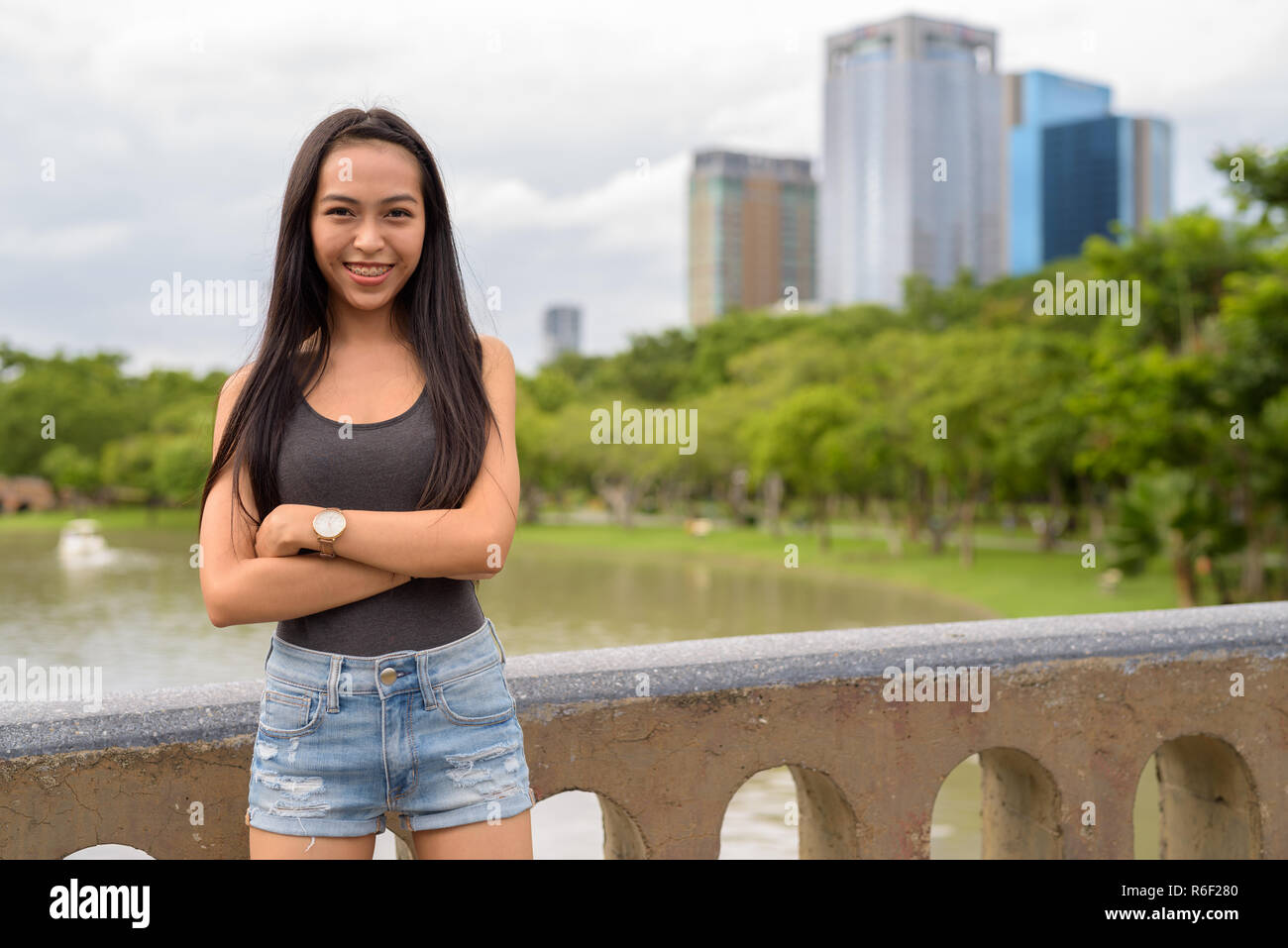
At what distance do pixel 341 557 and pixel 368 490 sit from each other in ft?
0.36

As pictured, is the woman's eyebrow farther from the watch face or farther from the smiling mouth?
the watch face

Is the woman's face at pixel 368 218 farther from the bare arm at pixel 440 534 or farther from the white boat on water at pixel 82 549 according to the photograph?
the white boat on water at pixel 82 549

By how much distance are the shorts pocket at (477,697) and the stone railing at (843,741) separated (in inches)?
19.2

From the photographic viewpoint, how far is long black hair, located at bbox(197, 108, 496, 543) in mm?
1712

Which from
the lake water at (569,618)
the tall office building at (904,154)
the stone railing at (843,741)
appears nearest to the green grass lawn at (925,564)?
the lake water at (569,618)

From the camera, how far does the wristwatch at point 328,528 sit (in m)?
1.62

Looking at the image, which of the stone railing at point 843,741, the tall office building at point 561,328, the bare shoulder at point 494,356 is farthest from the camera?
the tall office building at point 561,328

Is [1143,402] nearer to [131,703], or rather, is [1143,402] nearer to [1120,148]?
[131,703]

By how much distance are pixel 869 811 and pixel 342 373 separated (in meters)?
1.40

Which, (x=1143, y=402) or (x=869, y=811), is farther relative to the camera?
(x=1143, y=402)

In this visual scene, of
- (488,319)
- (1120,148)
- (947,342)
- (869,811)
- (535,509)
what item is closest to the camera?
(488,319)

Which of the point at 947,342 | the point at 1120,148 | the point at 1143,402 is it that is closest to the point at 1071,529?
the point at 947,342

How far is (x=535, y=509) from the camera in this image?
1843 inches

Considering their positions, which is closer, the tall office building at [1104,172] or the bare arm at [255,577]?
the bare arm at [255,577]
